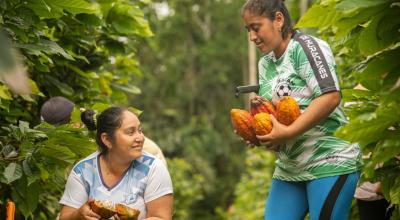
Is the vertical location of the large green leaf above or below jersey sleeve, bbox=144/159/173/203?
above

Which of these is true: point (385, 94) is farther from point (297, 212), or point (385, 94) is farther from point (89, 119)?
point (89, 119)

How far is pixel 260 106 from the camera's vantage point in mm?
3775

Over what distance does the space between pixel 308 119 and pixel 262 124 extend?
225 millimetres

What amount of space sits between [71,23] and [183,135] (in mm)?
18304

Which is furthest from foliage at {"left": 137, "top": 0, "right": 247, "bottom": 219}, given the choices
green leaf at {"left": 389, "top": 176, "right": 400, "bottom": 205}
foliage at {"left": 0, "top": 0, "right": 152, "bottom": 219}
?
green leaf at {"left": 389, "top": 176, "right": 400, "bottom": 205}

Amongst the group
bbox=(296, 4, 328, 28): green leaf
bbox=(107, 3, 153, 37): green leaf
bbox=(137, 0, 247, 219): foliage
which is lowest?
bbox=(137, 0, 247, 219): foliage

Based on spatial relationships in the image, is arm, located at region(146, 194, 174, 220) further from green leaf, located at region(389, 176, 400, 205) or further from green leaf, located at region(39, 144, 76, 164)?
green leaf, located at region(389, 176, 400, 205)

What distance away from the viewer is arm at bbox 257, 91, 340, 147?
3561 mm

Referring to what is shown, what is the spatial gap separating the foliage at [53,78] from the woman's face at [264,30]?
0.92 metres

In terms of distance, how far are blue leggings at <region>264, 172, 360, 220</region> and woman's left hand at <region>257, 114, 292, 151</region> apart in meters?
0.31

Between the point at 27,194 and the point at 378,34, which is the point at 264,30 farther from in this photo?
the point at 27,194

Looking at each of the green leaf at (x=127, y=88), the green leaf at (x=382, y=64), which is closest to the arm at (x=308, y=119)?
the green leaf at (x=382, y=64)

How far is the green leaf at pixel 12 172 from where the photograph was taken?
3922mm

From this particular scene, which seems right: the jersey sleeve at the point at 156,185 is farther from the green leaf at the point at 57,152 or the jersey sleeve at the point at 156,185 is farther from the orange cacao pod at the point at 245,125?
the orange cacao pod at the point at 245,125
